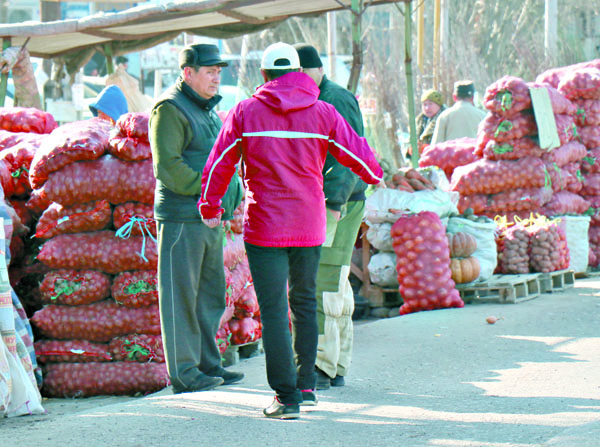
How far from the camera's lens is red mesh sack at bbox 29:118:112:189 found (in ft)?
19.5

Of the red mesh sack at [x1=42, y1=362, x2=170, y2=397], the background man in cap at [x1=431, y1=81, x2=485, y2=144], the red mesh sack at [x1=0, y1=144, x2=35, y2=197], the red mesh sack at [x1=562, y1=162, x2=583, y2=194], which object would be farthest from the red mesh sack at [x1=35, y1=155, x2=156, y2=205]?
the background man in cap at [x1=431, y1=81, x2=485, y2=144]

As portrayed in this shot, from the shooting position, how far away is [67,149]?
5.94 m

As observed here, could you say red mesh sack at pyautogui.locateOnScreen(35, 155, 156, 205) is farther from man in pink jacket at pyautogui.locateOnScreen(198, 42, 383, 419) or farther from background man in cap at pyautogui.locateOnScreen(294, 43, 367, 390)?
man in pink jacket at pyautogui.locateOnScreen(198, 42, 383, 419)

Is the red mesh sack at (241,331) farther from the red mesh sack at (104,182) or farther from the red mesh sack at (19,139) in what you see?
the red mesh sack at (19,139)

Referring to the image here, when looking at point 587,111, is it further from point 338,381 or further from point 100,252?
point 100,252

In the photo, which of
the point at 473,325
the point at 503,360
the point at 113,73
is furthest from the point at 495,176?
the point at 113,73

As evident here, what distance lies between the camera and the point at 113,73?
37.4 ft

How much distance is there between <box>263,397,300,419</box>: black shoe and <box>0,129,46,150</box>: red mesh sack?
3147 millimetres

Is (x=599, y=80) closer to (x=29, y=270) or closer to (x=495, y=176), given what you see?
(x=495, y=176)

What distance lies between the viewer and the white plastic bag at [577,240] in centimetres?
988

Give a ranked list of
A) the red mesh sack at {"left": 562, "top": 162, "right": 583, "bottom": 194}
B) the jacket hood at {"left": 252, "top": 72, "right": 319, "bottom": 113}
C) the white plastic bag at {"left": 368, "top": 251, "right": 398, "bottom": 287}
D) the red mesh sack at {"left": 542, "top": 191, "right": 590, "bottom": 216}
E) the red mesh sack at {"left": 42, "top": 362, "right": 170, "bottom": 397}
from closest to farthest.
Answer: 1. the jacket hood at {"left": 252, "top": 72, "right": 319, "bottom": 113}
2. the red mesh sack at {"left": 42, "top": 362, "right": 170, "bottom": 397}
3. the white plastic bag at {"left": 368, "top": 251, "right": 398, "bottom": 287}
4. the red mesh sack at {"left": 542, "top": 191, "right": 590, "bottom": 216}
5. the red mesh sack at {"left": 562, "top": 162, "right": 583, "bottom": 194}

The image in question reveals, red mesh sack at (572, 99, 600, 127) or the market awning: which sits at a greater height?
the market awning

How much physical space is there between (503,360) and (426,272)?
Result: 78.7 inches

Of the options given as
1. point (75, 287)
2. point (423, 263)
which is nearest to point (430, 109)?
point (423, 263)
